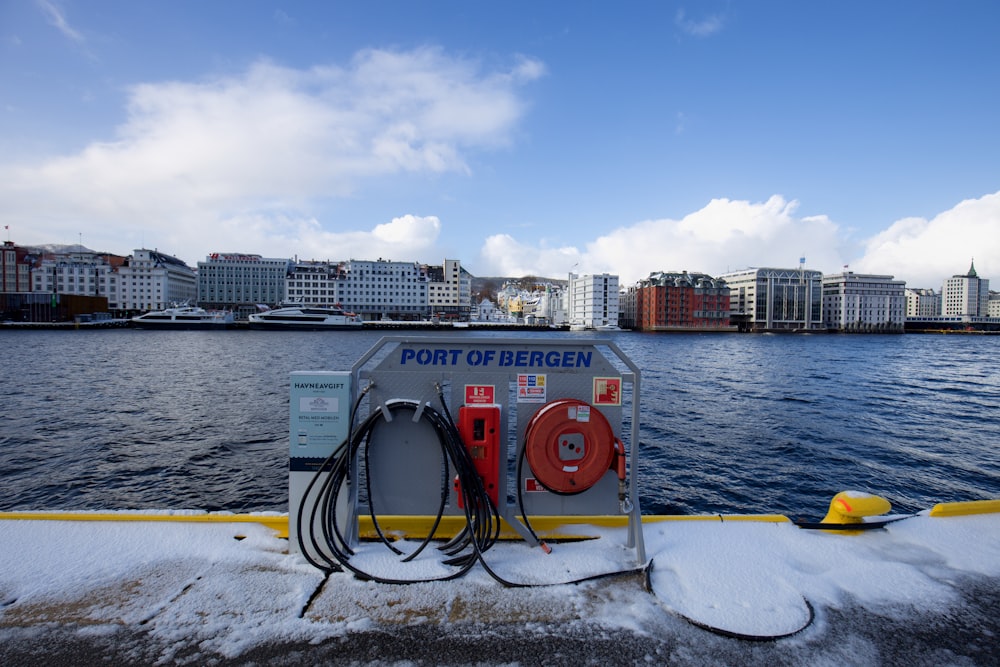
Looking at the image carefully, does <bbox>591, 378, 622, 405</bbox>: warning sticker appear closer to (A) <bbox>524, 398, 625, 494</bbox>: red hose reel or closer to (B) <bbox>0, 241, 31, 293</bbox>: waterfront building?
(A) <bbox>524, 398, 625, 494</bbox>: red hose reel

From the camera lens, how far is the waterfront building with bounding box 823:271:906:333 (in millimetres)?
151000

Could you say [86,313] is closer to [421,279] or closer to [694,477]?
[421,279]

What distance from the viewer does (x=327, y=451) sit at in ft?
13.5

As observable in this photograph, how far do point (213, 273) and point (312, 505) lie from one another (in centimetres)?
16374

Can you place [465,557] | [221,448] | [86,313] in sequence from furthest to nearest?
1. [86,313]
2. [221,448]
3. [465,557]

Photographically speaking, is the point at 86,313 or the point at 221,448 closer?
the point at 221,448

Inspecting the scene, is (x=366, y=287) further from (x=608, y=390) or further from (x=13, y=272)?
(x=608, y=390)

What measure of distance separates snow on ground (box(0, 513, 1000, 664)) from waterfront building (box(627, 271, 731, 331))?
141m

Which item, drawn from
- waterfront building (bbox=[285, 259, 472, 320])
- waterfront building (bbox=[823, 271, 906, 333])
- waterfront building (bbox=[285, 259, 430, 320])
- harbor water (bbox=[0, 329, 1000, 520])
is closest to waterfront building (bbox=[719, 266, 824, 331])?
waterfront building (bbox=[823, 271, 906, 333])

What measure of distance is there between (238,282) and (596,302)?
102824 mm

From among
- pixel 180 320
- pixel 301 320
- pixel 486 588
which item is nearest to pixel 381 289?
pixel 301 320

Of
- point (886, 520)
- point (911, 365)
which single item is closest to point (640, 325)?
point (911, 365)

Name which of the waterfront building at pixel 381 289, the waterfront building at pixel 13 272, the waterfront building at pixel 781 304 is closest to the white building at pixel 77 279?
the waterfront building at pixel 13 272

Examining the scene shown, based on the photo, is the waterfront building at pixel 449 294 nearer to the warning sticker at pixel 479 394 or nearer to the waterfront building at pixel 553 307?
the waterfront building at pixel 553 307
